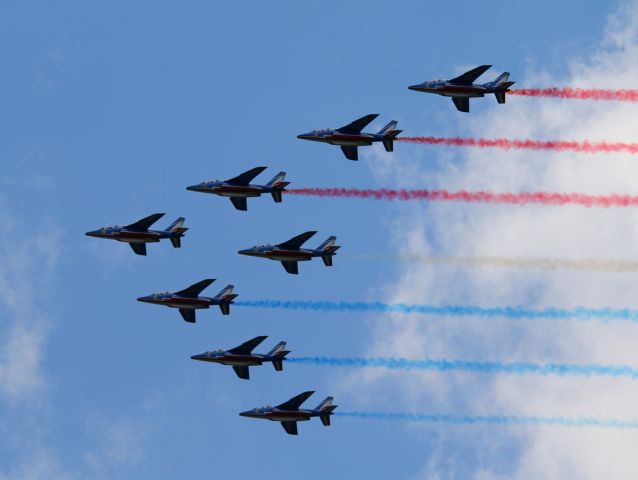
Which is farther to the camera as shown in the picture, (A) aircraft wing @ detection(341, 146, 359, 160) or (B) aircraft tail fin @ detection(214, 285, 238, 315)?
(B) aircraft tail fin @ detection(214, 285, 238, 315)

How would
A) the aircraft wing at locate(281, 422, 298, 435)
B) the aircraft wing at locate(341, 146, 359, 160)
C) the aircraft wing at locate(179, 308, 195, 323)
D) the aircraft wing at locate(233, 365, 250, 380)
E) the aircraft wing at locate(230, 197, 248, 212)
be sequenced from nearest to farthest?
the aircraft wing at locate(341, 146, 359, 160) < the aircraft wing at locate(230, 197, 248, 212) < the aircraft wing at locate(281, 422, 298, 435) < the aircraft wing at locate(179, 308, 195, 323) < the aircraft wing at locate(233, 365, 250, 380)

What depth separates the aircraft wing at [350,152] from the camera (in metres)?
109

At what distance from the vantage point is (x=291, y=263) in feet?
366

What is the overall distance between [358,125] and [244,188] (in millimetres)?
10774

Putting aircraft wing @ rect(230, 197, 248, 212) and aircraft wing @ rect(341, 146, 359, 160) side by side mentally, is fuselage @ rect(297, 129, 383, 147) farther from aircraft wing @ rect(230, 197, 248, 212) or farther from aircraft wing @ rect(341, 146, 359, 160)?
aircraft wing @ rect(230, 197, 248, 212)

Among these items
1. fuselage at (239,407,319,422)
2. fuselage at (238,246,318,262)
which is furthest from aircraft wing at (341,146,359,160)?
fuselage at (239,407,319,422)

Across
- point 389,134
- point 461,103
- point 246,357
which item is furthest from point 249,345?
point 461,103

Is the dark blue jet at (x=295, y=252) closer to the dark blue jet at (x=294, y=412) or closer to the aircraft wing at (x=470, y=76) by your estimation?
the dark blue jet at (x=294, y=412)

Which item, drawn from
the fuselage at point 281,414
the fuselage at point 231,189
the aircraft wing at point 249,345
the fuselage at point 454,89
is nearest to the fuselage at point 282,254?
the fuselage at point 231,189

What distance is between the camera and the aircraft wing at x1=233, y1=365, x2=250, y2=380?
4572 inches

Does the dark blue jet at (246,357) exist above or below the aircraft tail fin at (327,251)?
below

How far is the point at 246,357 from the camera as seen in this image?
114750 mm

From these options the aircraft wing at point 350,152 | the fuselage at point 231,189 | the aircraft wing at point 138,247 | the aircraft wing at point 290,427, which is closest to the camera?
the aircraft wing at point 350,152

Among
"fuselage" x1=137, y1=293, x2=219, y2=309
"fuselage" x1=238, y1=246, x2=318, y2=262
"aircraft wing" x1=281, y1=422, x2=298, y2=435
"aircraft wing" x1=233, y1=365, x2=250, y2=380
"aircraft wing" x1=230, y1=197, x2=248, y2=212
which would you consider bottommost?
"aircraft wing" x1=281, y1=422, x2=298, y2=435
